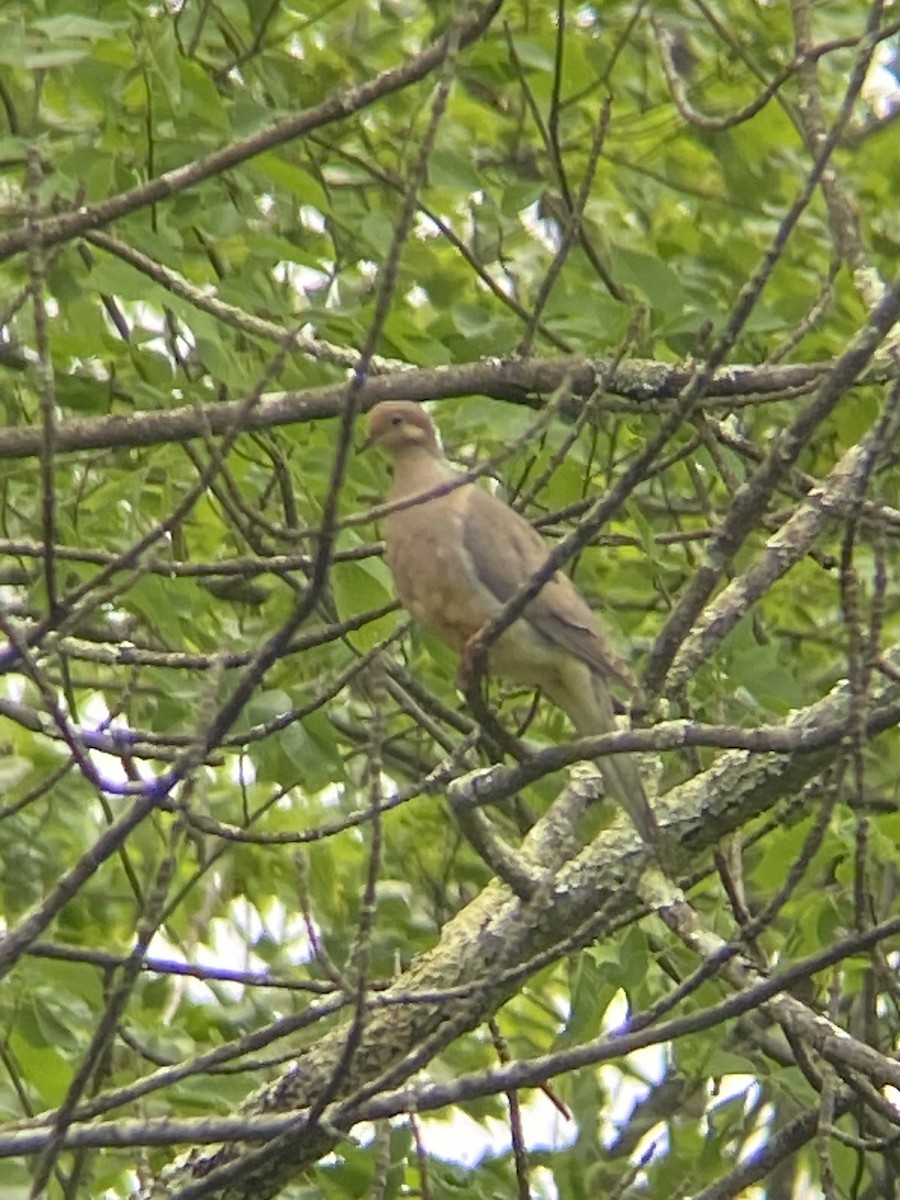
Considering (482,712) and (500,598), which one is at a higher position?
(500,598)

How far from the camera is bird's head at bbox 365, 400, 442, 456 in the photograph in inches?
212

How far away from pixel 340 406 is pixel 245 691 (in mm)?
1585

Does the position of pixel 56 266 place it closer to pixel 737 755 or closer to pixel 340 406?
pixel 340 406

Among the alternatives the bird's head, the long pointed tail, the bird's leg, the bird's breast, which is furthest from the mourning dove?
the bird's leg

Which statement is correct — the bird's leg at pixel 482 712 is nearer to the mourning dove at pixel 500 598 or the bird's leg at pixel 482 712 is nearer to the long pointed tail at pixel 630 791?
the long pointed tail at pixel 630 791

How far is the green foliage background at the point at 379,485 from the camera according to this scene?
4.30 meters

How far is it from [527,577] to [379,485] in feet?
1.35

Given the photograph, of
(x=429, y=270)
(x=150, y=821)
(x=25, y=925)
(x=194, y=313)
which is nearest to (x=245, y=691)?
(x=25, y=925)

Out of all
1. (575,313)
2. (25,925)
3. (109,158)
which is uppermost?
(109,158)

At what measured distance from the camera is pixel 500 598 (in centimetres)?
475

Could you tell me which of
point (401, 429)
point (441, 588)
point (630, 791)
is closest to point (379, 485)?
point (441, 588)

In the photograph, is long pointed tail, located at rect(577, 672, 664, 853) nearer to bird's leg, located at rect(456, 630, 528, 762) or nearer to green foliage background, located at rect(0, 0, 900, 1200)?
green foliage background, located at rect(0, 0, 900, 1200)

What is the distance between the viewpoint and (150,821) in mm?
6098

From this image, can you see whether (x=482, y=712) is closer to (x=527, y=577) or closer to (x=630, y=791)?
(x=630, y=791)
